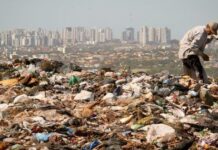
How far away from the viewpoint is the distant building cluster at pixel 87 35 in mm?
174875

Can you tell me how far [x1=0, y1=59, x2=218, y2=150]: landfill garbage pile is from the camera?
4.52m

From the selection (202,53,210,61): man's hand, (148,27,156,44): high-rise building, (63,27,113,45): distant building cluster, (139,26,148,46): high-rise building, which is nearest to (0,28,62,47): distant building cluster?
(63,27,113,45): distant building cluster

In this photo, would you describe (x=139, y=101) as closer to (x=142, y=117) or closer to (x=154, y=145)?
(x=142, y=117)

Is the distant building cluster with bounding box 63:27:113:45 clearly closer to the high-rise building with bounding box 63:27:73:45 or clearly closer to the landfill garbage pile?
the high-rise building with bounding box 63:27:73:45

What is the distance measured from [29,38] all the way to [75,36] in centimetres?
2437

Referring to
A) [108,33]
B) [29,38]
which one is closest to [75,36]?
[108,33]

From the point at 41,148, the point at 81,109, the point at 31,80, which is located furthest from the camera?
the point at 31,80

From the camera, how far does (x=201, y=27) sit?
23.6 ft

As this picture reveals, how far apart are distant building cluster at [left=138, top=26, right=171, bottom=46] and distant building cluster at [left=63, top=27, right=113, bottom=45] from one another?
16.1 m


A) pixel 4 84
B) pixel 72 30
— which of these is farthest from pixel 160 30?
pixel 4 84

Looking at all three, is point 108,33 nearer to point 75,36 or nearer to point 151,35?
point 75,36

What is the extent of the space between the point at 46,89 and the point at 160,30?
159 meters

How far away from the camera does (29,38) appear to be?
161m

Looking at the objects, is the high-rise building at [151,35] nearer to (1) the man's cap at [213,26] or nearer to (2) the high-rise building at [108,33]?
(2) the high-rise building at [108,33]
